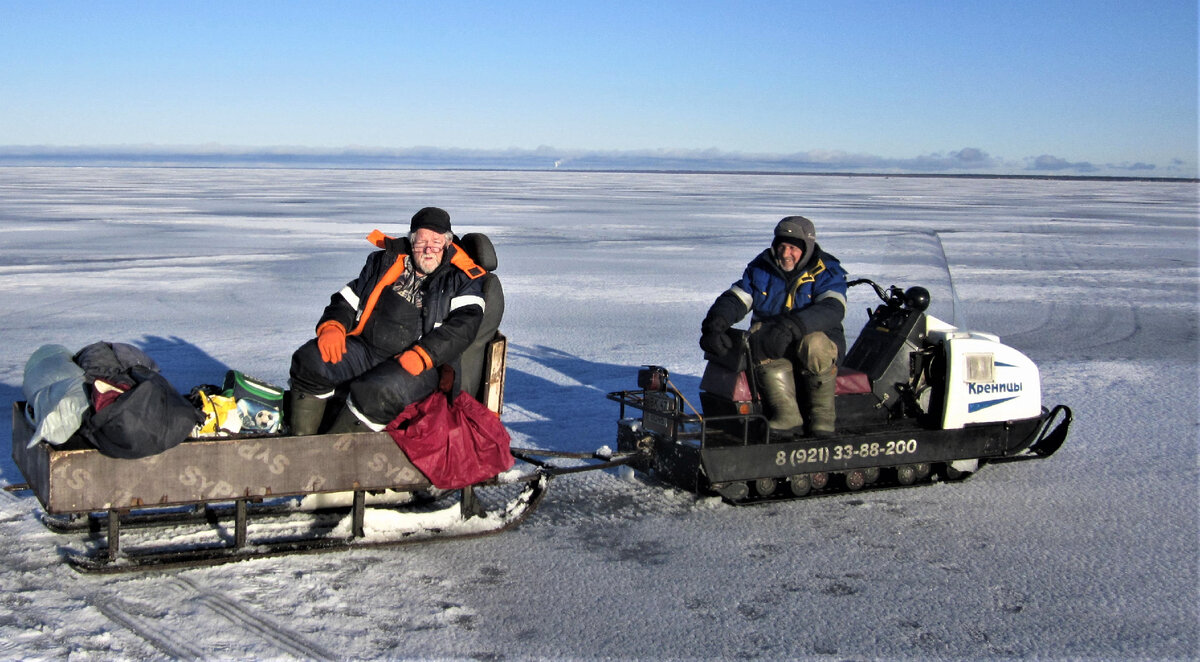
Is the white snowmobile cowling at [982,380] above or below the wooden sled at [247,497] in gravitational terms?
above

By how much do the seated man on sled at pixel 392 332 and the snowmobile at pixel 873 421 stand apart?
1.19 metres

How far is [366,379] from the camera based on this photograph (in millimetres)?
4578

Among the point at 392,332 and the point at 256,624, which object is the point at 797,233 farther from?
the point at 256,624

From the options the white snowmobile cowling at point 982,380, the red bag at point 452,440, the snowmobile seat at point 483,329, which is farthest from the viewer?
the white snowmobile cowling at point 982,380

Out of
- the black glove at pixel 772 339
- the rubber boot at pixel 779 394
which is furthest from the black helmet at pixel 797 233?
the rubber boot at pixel 779 394

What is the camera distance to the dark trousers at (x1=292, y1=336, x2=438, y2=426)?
4.56 metres

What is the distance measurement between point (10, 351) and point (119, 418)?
5.48m

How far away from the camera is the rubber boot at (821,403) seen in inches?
212

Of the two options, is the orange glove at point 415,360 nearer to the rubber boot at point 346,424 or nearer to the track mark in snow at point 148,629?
the rubber boot at point 346,424

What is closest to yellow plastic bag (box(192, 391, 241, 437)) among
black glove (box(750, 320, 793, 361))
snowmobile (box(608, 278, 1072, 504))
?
snowmobile (box(608, 278, 1072, 504))

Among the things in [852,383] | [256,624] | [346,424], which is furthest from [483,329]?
[852,383]

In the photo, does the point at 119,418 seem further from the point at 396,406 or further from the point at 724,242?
the point at 724,242

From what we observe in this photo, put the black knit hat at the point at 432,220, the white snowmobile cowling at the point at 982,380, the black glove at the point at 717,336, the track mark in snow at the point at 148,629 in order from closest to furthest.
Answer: the track mark in snow at the point at 148,629 → the black knit hat at the point at 432,220 → the black glove at the point at 717,336 → the white snowmobile cowling at the point at 982,380

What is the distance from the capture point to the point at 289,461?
441 cm
